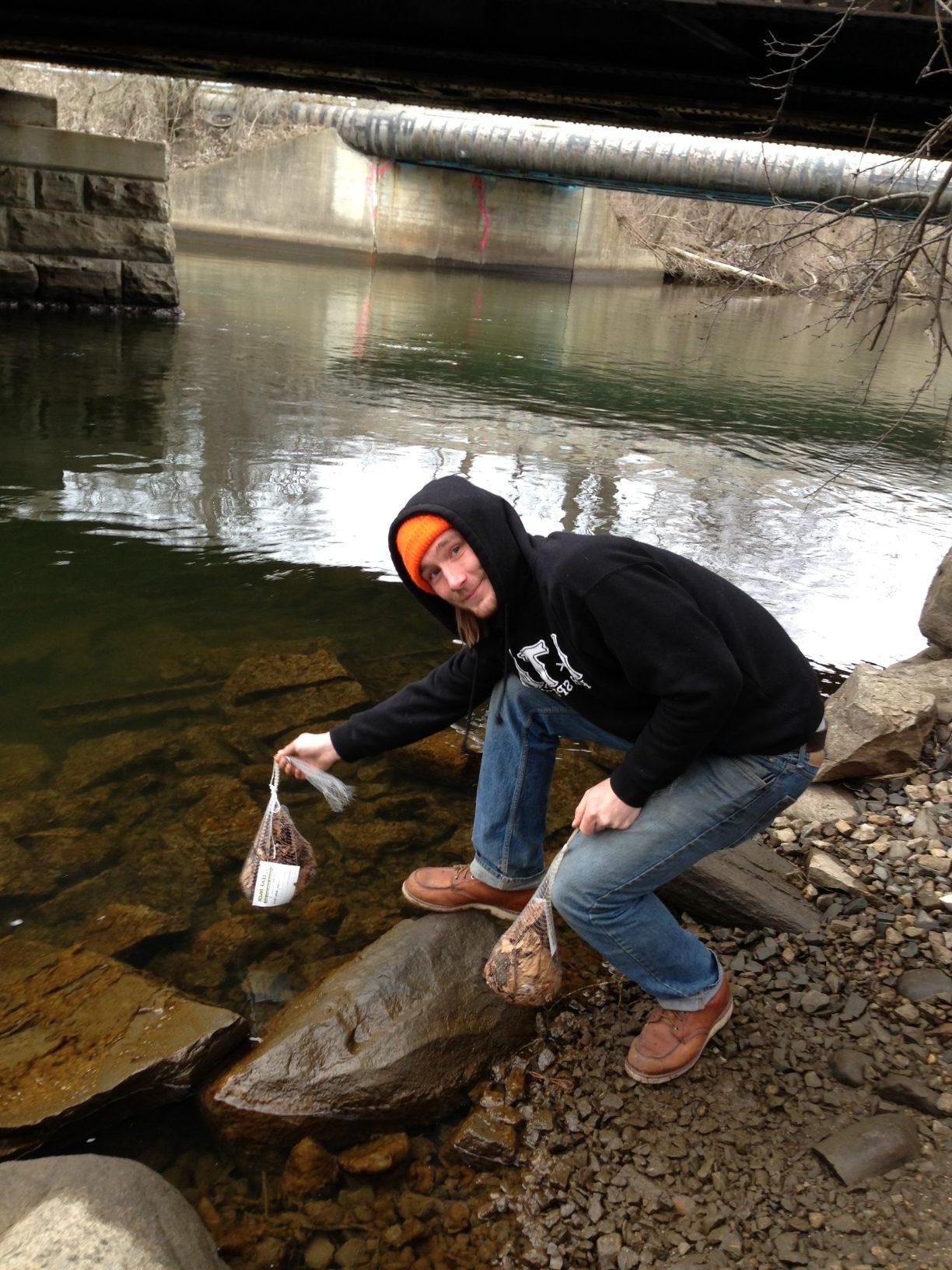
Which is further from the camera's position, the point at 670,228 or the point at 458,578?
the point at 670,228

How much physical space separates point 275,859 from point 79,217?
1269cm

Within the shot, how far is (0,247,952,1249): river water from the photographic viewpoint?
17.1 ft

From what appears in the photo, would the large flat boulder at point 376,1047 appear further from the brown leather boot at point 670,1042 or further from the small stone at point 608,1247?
the small stone at point 608,1247

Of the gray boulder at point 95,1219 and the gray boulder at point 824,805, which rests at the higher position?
the gray boulder at point 824,805

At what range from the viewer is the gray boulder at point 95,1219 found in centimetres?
201

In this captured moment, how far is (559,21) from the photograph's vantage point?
7.59m

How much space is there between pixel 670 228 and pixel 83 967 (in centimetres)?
4026

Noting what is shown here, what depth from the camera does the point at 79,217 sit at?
44.2ft

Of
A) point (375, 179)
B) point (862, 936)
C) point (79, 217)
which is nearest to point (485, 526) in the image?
point (862, 936)

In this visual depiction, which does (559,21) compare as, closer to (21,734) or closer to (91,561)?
(91,561)

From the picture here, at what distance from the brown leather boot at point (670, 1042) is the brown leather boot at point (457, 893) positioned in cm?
54

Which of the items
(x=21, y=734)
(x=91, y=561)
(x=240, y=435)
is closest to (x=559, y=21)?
(x=240, y=435)

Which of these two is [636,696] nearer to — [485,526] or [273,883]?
[485,526]

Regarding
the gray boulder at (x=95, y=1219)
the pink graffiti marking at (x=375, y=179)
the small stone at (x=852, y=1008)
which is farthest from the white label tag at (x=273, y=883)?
the pink graffiti marking at (x=375, y=179)
